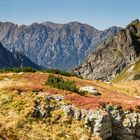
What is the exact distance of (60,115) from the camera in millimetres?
41656

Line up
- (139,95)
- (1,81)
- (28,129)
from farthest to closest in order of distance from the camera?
(139,95) → (1,81) → (28,129)

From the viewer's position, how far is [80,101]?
145 ft

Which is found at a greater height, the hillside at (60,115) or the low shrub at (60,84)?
the low shrub at (60,84)

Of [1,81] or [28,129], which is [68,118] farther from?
[1,81]

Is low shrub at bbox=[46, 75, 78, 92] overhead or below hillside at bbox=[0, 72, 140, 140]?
overhead

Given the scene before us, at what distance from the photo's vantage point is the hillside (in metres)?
38.8

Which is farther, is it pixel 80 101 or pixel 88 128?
pixel 80 101

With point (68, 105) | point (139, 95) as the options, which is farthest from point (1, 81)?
point (139, 95)

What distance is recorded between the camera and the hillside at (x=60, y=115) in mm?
38750

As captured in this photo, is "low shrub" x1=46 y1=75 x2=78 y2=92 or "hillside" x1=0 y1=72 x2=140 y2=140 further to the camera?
"low shrub" x1=46 y1=75 x2=78 y2=92

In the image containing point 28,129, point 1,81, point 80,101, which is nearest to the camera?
point 28,129

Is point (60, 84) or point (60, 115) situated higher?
point (60, 84)

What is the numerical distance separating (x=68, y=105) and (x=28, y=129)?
253 inches

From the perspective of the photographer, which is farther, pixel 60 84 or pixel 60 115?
pixel 60 84
